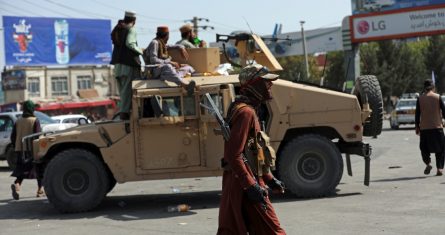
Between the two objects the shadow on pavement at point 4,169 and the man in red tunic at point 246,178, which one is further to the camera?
the shadow on pavement at point 4,169

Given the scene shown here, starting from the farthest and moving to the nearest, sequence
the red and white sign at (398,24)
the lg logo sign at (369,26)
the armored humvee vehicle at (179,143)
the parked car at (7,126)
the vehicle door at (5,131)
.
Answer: the lg logo sign at (369,26)
the red and white sign at (398,24)
the vehicle door at (5,131)
the parked car at (7,126)
the armored humvee vehicle at (179,143)

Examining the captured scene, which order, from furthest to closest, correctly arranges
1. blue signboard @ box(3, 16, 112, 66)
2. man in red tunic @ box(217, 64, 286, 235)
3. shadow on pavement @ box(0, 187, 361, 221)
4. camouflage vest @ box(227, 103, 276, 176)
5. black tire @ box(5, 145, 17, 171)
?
blue signboard @ box(3, 16, 112, 66) < black tire @ box(5, 145, 17, 171) < shadow on pavement @ box(0, 187, 361, 221) < camouflage vest @ box(227, 103, 276, 176) < man in red tunic @ box(217, 64, 286, 235)

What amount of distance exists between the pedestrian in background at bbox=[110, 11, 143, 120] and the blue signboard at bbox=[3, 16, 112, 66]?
52.8 meters

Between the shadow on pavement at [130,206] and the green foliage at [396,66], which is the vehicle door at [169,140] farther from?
the green foliage at [396,66]

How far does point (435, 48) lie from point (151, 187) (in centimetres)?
6103

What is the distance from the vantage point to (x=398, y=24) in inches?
1506

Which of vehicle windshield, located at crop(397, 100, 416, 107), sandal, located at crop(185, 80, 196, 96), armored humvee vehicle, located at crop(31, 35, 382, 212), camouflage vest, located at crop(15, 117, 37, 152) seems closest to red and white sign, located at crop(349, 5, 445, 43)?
vehicle windshield, located at crop(397, 100, 416, 107)

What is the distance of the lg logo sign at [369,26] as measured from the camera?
126 feet

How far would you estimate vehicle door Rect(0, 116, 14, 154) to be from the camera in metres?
20.0

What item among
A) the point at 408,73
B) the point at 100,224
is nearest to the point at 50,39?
the point at 408,73

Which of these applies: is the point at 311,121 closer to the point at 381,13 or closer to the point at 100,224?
the point at 100,224

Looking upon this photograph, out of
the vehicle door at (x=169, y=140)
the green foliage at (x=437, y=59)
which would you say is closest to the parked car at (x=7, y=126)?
the vehicle door at (x=169, y=140)

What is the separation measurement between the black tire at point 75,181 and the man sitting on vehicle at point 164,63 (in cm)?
164

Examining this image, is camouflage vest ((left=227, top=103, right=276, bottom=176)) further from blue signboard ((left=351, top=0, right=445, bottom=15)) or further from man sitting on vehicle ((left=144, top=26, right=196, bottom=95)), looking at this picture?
blue signboard ((left=351, top=0, right=445, bottom=15))
